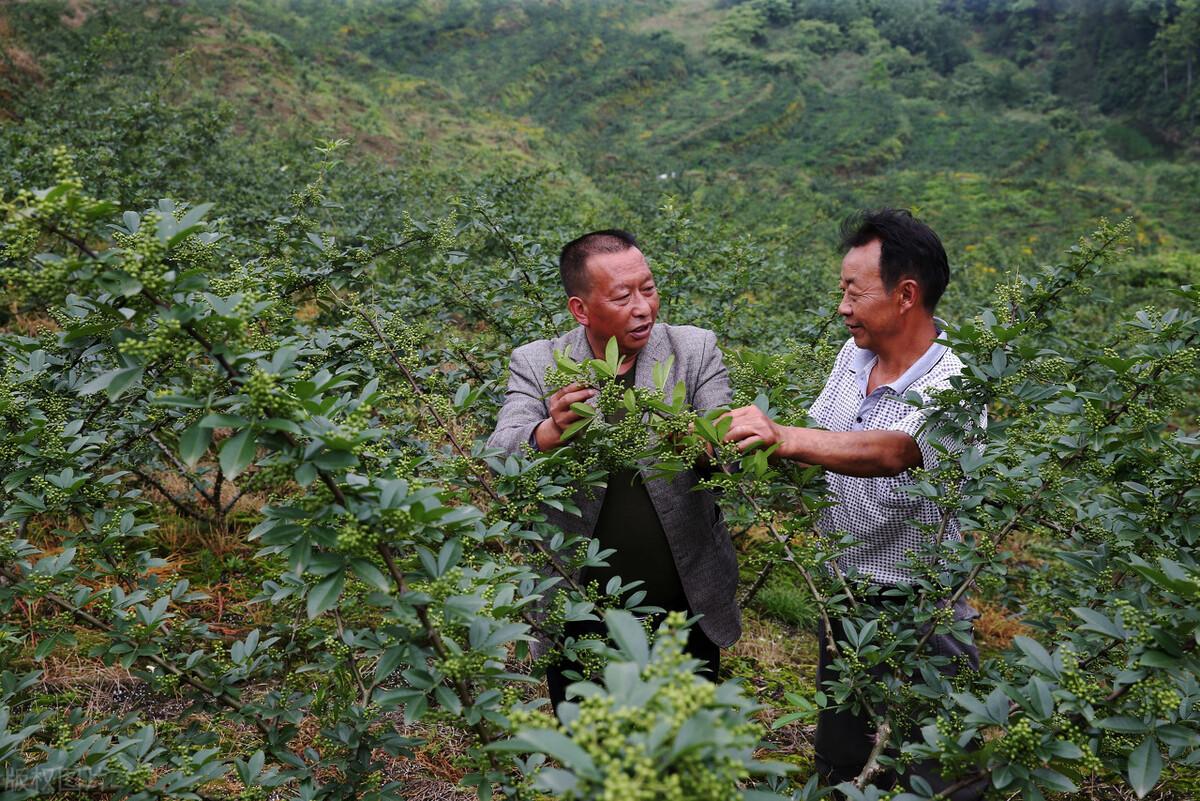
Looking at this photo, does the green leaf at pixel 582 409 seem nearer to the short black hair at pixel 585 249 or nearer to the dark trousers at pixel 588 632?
the short black hair at pixel 585 249

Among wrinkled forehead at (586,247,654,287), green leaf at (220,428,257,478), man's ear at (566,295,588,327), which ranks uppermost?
green leaf at (220,428,257,478)

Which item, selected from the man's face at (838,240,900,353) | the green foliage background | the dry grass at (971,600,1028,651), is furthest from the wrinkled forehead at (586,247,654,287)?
the dry grass at (971,600,1028,651)

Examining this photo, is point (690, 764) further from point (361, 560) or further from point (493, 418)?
point (493, 418)

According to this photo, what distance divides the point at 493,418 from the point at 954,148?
23383mm

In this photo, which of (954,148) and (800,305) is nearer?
(800,305)

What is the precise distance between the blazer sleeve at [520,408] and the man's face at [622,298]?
0.89 ft

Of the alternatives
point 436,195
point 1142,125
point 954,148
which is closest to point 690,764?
point 436,195

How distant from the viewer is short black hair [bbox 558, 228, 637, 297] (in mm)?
2420

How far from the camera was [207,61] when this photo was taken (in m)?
16.8

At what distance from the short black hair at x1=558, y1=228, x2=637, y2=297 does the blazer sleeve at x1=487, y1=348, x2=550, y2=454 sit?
28 centimetres

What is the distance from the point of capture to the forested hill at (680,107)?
970cm

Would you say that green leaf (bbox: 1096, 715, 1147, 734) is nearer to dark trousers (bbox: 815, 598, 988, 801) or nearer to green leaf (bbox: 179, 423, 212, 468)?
dark trousers (bbox: 815, 598, 988, 801)

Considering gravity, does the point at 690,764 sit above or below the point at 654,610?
above

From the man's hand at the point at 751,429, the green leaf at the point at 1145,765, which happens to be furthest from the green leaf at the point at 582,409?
the green leaf at the point at 1145,765
